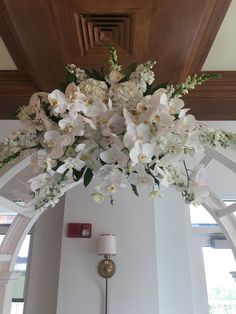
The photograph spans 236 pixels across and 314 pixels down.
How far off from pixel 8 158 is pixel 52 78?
1.76 ft

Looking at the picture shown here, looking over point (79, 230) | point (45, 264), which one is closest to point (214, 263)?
point (79, 230)

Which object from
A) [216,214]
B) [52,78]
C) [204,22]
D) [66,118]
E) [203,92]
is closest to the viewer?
[66,118]

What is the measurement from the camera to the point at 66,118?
736mm

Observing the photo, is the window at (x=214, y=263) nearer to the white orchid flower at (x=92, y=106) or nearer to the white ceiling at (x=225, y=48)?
the white ceiling at (x=225, y=48)

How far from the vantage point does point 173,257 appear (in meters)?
3.51

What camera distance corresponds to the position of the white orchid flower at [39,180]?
80 cm

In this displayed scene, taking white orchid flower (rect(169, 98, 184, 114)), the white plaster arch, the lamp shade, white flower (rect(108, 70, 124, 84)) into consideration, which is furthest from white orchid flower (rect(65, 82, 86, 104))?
the lamp shade

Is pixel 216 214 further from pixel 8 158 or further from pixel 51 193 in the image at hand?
pixel 8 158

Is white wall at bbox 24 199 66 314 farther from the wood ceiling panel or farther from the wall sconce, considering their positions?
the wood ceiling panel

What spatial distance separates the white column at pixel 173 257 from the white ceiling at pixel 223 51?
2549mm

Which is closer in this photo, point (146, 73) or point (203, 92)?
point (146, 73)

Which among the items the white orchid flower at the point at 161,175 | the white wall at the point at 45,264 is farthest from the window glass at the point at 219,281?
the white orchid flower at the point at 161,175

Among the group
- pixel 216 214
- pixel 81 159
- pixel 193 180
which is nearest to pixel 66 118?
pixel 81 159

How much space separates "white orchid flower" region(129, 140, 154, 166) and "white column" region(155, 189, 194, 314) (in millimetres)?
2955
